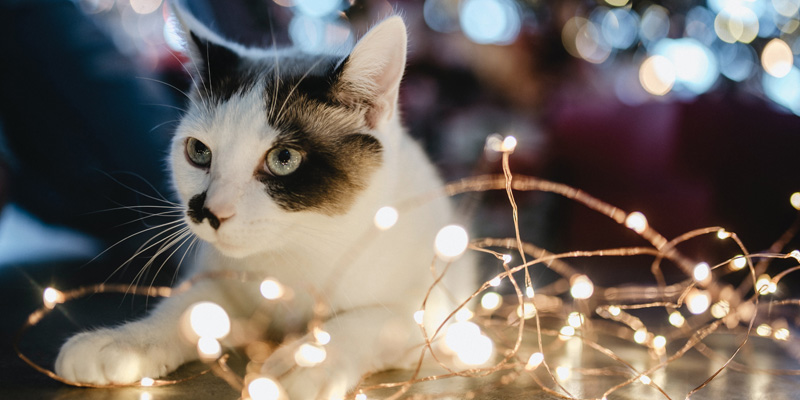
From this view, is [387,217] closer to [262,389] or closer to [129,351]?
[262,389]

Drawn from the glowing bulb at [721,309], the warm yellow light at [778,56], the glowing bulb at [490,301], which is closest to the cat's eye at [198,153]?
the glowing bulb at [490,301]

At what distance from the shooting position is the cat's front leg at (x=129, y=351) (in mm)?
783

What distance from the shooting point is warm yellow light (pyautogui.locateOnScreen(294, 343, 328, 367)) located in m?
0.73

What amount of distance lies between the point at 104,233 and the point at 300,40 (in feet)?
2.63

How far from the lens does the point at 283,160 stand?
0.92 metres

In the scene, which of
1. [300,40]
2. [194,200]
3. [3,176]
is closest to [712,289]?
[194,200]

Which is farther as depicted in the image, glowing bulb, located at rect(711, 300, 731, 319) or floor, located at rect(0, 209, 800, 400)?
glowing bulb, located at rect(711, 300, 731, 319)

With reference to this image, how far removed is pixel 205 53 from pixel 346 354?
1.93 feet

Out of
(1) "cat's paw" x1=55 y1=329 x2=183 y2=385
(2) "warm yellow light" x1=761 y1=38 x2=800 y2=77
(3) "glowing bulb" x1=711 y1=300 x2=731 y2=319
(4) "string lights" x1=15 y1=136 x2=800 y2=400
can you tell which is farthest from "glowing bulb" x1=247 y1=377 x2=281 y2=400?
(2) "warm yellow light" x1=761 y1=38 x2=800 y2=77

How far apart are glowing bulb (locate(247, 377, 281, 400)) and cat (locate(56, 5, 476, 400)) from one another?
0.08 m

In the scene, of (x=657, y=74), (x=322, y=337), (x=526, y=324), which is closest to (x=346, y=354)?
(x=322, y=337)

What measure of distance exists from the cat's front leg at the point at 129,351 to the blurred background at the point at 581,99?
2.73 feet

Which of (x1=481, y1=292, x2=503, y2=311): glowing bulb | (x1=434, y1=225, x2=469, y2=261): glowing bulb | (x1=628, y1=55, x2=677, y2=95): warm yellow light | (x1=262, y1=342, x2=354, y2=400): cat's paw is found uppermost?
(x1=628, y1=55, x2=677, y2=95): warm yellow light

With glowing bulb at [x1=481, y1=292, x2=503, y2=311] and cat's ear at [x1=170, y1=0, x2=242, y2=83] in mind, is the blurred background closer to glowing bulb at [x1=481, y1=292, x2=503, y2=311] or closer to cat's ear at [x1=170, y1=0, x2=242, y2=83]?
glowing bulb at [x1=481, y1=292, x2=503, y2=311]
